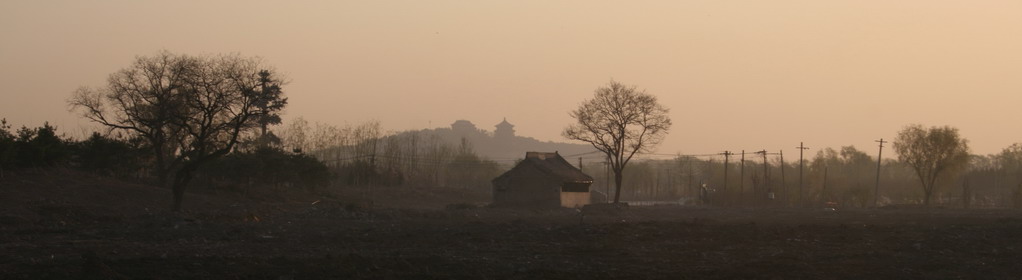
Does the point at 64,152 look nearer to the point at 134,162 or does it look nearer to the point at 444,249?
the point at 134,162

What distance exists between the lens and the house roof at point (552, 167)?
204 ft

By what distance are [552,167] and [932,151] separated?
125 ft

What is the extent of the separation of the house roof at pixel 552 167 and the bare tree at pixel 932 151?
111 feet

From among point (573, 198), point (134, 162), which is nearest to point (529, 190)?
point (573, 198)

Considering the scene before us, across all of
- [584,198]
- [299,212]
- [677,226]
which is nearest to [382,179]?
[584,198]

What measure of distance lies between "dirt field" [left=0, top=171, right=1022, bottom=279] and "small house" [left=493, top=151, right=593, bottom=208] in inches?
1025

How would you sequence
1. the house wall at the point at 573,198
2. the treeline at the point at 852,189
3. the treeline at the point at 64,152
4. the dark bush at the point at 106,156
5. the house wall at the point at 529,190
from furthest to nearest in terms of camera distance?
1. the treeline at the point at 852,189
2. the house wall at the point at 573,198
3. the house wall at the point at 529,190
4. the dark bush at the point at 106,156
5. the treeline at the point at 64,152

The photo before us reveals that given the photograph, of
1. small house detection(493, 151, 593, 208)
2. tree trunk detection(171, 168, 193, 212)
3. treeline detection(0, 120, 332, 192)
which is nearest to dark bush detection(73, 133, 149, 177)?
treeline detection(0, 120, 332, 192)

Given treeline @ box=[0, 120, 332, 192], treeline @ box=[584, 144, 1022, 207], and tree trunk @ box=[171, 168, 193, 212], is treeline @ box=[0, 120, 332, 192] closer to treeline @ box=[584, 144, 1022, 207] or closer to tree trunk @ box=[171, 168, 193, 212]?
tree trunk @ box=[171, 168, 193, 212]

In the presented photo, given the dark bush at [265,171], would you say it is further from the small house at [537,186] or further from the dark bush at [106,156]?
the small house at [537,186]

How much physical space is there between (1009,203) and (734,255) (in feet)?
249

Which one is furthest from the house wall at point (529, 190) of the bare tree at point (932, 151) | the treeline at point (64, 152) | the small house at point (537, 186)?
the bare tree at point (932, 151)

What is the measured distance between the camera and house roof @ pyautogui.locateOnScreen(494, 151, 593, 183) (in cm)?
6206

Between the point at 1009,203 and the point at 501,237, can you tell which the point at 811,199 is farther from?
the point at 501,237
